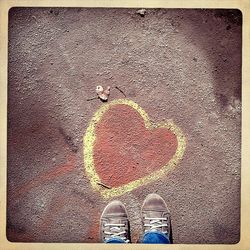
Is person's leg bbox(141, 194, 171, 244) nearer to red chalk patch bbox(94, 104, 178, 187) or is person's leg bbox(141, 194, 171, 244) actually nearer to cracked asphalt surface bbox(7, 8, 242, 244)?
cracked asphalt surface bbox(7, 8, 242, 244)

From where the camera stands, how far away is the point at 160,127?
616 centimetres

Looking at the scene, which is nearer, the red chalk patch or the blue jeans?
the blue jeans

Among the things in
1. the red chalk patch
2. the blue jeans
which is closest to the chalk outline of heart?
the red chalk patch

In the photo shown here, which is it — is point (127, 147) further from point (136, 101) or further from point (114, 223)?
point (114, 223)

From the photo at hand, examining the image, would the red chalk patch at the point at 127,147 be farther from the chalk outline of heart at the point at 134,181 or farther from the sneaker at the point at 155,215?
the sneaker at the point at 155,215

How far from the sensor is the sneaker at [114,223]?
6.14m

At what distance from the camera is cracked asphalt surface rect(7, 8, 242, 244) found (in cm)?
614

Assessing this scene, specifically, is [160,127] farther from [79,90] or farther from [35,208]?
[35,208]

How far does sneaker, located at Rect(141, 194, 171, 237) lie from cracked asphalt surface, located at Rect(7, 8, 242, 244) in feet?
0.17

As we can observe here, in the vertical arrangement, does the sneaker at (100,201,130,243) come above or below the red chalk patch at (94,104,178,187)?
below

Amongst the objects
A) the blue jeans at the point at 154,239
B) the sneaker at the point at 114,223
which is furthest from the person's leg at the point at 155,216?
the sneaker at the point at 114,223

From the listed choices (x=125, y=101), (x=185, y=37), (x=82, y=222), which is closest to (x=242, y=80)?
(x=185, y=37)

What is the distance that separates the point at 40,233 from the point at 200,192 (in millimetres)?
1416

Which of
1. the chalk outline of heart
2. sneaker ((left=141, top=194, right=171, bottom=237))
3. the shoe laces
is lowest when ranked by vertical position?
the shoe laces
